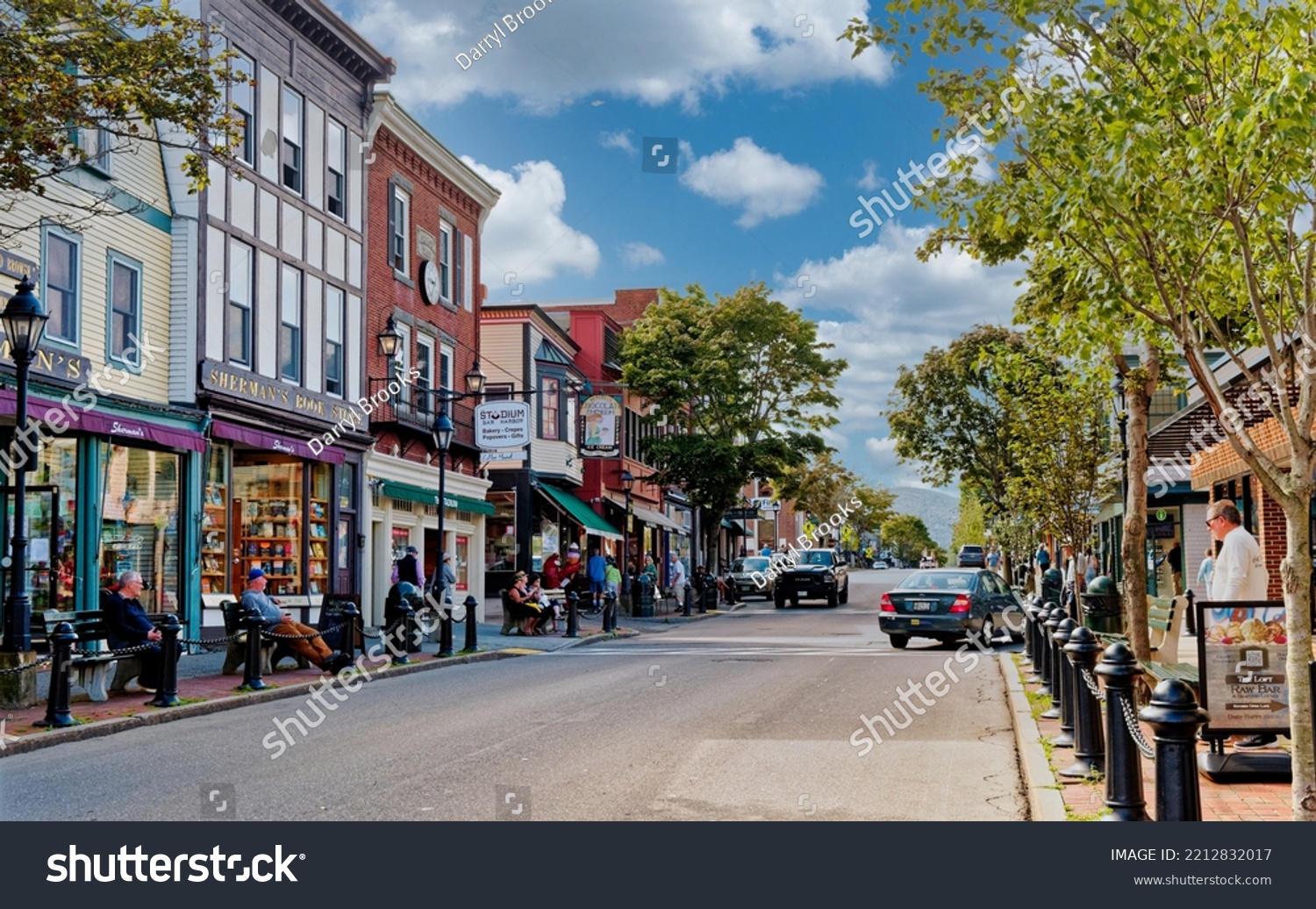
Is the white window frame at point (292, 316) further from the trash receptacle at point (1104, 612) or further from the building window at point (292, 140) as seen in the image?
the trash receptacle at point (1104, 612)

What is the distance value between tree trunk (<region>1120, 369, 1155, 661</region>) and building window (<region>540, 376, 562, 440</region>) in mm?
26891

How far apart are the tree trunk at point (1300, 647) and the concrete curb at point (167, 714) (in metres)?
9.23

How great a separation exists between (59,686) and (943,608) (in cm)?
1527

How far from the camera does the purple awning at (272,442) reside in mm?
22375

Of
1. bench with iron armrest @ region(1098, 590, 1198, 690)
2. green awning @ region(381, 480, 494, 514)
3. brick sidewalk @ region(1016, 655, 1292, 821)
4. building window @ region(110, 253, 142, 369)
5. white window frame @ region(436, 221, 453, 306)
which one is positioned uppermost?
white window frame @ region(436, 221, 453, 306)

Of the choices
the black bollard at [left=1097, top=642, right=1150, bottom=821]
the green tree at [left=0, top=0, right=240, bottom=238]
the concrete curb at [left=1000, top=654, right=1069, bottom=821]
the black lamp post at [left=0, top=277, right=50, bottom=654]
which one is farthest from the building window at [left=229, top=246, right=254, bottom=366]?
the black bollard at [left=1097, top=642, right=1150, bottom=821]

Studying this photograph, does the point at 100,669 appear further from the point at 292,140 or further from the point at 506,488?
the point at 506,488

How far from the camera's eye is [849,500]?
308 feet

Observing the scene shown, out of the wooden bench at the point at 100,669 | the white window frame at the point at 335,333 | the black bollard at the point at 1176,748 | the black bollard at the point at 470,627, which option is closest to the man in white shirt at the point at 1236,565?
the black bollard at the point at 1176,748

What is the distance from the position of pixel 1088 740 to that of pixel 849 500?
280 feet

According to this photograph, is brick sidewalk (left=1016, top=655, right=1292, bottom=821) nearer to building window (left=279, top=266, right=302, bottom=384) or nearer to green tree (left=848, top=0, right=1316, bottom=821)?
green tree (left=848, top=0, right=1316, bottom=821)

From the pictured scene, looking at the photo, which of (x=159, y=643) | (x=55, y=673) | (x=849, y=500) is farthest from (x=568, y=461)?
(x=849, y=500)

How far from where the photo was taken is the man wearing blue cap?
56.6ft

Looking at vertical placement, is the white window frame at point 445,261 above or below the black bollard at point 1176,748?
above
